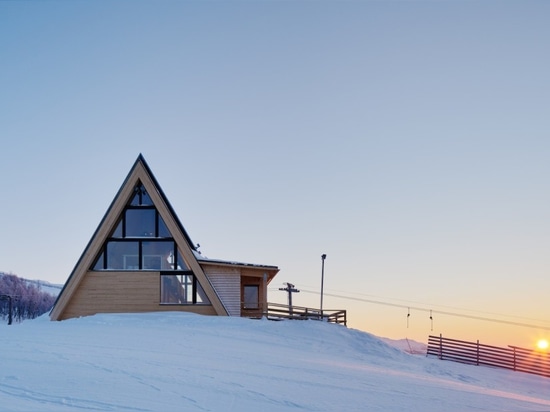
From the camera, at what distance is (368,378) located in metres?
11.4

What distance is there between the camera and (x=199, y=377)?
32.3 ft

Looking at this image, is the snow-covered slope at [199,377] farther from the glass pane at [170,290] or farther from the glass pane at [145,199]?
the glass pane at [145,199]

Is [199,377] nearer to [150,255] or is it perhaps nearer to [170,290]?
[170,290]

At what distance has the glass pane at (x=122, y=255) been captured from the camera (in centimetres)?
2188

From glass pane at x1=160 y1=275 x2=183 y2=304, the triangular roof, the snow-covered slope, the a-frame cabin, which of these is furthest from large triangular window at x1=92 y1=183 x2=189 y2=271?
the snow-covered slope

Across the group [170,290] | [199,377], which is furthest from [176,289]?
[199,377]

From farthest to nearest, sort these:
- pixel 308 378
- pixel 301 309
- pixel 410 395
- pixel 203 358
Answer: pixel 301 309, pixel 203 358, pixel 308 378, pixel 410 395

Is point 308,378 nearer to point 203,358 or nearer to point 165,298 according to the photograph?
point 203,358

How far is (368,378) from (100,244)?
1362 centimetres

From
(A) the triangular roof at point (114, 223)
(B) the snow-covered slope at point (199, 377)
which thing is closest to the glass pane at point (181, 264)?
(A) the triangular roof at point (114, 223)

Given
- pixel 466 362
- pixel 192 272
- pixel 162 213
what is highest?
pixel 162 213

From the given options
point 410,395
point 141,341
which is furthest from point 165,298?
point 410,395

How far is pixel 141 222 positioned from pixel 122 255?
150 cm

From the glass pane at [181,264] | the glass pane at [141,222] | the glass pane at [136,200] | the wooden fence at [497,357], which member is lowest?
the wooden fence at [497,357]
